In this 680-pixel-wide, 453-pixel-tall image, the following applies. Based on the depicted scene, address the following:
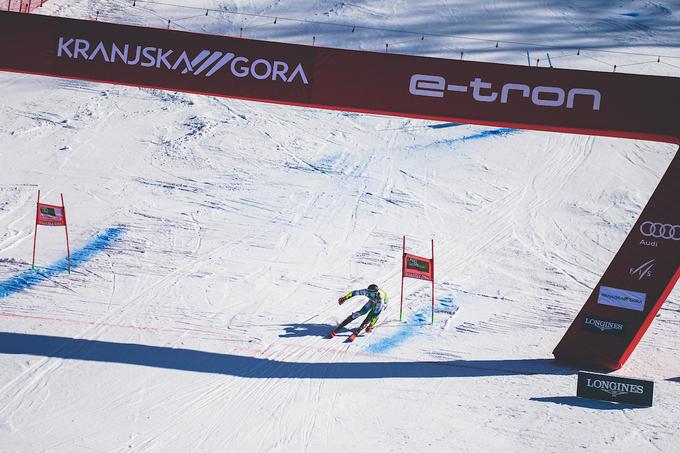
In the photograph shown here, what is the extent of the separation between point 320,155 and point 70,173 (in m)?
5.67

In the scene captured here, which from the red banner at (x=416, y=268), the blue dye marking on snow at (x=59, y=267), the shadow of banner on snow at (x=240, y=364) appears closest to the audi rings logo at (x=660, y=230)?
the shadow of banner on snow at (x=240, y=364)

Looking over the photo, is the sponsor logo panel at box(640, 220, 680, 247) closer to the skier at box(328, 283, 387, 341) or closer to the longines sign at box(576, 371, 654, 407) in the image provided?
the longines sign at box(576, 371, 654, 407)

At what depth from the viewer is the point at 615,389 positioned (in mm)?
11156

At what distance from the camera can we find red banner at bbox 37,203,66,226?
46.1ft

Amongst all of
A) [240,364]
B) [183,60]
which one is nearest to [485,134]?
[183,60]

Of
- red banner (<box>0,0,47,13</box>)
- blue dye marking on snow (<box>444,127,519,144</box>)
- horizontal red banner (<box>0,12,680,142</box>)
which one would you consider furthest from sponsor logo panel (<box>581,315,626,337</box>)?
red banner (<box>0,0,47,13</box>)

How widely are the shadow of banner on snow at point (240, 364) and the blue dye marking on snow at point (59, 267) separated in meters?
1.69

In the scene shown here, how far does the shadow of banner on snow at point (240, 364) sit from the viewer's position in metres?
11.6

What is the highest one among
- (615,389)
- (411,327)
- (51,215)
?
(51,215)

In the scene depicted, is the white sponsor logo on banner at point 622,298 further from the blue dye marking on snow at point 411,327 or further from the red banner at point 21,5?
the red banner at point 21,5

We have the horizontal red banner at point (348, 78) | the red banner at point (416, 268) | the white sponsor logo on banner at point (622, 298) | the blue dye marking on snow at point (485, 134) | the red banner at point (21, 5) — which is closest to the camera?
the horizontal red banner at point (348, 78)

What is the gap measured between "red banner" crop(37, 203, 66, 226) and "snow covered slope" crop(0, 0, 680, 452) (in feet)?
2.88

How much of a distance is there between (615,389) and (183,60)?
26.5ft

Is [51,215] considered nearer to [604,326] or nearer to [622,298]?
[604,326]
